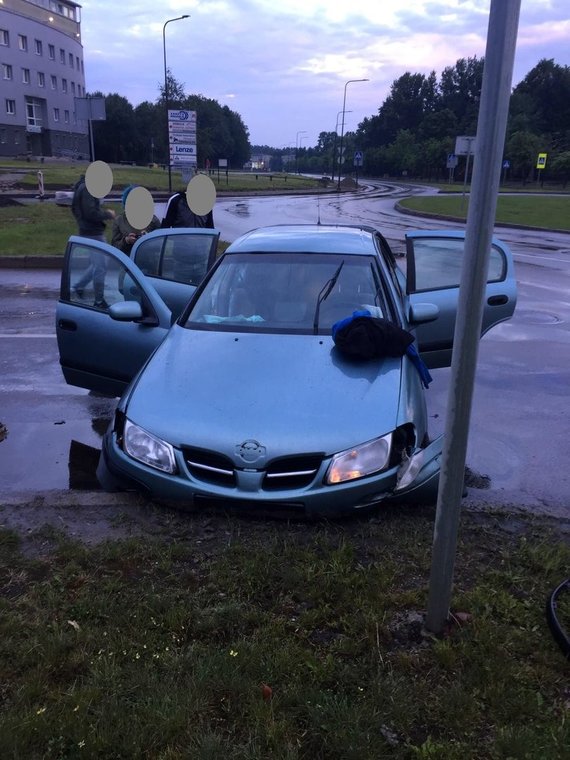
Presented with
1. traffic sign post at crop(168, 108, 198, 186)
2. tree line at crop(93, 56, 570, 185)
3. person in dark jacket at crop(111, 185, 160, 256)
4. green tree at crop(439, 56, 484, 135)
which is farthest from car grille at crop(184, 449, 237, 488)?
green tree at crop(439, 56, 484, 135)

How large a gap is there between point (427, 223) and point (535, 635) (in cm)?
2373

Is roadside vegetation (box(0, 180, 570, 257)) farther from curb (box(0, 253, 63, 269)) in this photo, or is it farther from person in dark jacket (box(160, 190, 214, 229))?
person in dark jacket (box(160, 190, 214, 229))

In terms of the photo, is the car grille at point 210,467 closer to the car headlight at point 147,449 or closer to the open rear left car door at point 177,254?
the car headlight at point 147,449

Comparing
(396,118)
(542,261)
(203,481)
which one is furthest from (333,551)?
(396,118)

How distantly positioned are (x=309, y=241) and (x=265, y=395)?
6.15 ft

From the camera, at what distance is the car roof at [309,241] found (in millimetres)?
4906

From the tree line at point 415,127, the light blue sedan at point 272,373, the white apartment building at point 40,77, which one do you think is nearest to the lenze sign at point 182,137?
the light blue sedan at point 272,373

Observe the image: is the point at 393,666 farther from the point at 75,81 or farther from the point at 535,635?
the point at 75,81

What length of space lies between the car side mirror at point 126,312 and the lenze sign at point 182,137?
1584cm

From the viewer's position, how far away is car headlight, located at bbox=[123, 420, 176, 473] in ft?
11.1

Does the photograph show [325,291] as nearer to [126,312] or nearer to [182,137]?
[126,312]

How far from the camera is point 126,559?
10.3ft

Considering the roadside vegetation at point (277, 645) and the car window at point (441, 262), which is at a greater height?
the car window at point (441, 262)

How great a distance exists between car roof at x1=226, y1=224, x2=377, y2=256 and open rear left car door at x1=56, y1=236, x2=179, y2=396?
A: 2.55 feet
